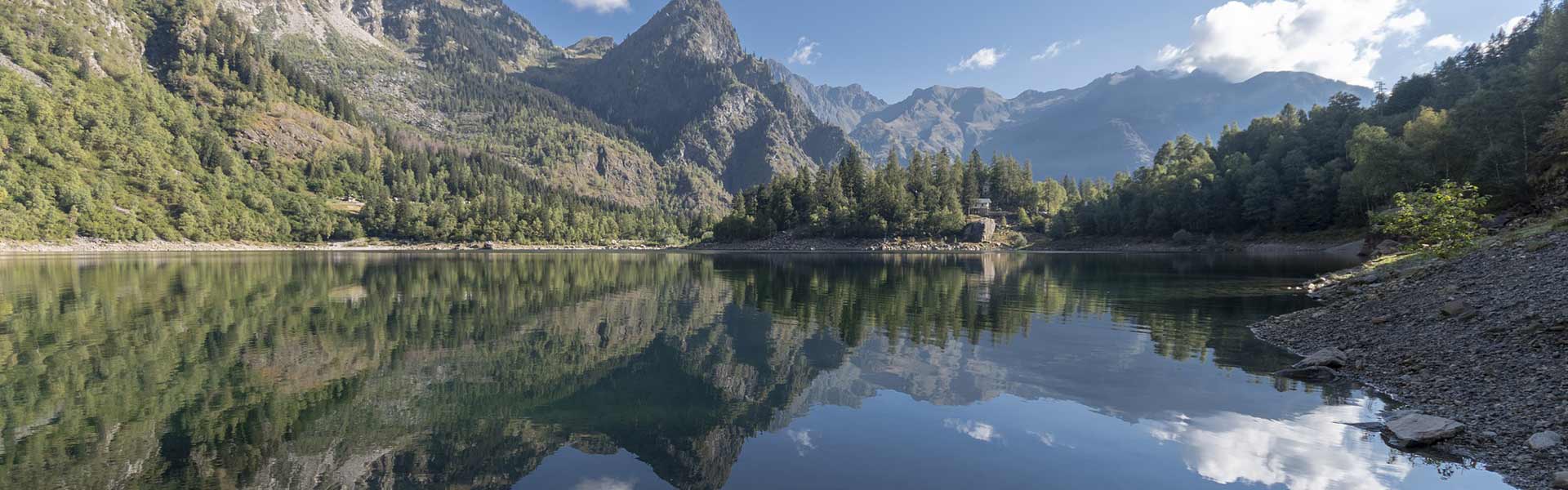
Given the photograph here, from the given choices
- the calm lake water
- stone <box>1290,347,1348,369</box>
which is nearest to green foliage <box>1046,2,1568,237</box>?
stone <box>1290,347,1348,369</box>

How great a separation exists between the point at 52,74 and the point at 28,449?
257 meters

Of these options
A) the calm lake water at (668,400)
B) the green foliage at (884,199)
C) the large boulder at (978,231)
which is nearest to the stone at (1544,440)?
the calm lake water at (668,400)

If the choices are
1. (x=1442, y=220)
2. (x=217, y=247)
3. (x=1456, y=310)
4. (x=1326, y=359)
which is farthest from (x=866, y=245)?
(x=217, y=247)

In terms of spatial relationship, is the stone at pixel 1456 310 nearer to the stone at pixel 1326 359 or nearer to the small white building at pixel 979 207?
the stone at pixel 1326 359

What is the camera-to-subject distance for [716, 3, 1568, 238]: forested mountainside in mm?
60562

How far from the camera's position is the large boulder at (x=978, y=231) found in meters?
151

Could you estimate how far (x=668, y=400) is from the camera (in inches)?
690

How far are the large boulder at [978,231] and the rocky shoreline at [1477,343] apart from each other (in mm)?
119876

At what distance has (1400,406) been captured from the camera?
1455cm

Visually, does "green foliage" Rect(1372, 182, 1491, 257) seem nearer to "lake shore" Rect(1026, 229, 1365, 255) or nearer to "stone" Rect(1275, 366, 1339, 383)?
"stone" Rect(1275, 366, 1339, 383)

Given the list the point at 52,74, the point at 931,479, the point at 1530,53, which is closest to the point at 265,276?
the point at 931,479

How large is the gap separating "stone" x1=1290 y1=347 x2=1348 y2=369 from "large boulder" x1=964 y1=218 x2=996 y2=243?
5277 inches

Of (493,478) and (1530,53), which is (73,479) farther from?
(1530,53)

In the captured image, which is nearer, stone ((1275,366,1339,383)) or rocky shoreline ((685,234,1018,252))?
stone ((1275,366,1339,383))
